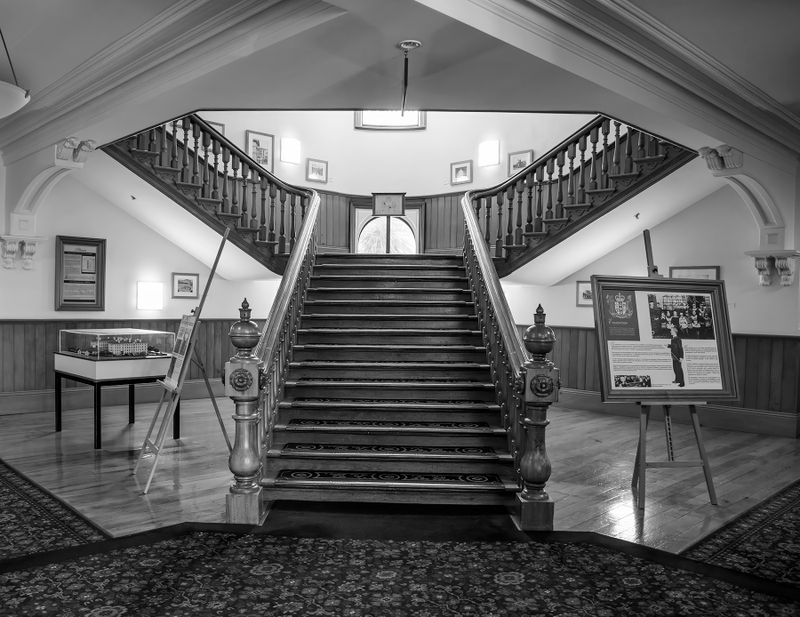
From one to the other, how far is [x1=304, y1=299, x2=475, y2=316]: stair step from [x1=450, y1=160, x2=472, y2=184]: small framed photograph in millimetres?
4708

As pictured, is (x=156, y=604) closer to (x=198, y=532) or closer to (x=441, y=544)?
(x=198, y=532)

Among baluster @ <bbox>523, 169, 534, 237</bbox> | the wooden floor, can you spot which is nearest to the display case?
the wooden floor

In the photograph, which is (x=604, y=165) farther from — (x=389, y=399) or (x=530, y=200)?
(x=389, y=399)

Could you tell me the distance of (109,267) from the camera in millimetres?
8203

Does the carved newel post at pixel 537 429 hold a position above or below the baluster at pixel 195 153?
below

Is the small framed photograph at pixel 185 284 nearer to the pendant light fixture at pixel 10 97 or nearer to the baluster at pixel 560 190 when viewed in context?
the pendant light fixture at pixel 10 97

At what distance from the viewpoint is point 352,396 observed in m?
5.38

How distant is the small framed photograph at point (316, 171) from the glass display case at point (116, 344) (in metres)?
4.86

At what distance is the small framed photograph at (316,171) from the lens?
35.6ft

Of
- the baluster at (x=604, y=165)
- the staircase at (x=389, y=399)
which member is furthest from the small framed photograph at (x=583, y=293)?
the staircase at (x=389, y=399)

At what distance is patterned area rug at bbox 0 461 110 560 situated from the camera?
3.58 m

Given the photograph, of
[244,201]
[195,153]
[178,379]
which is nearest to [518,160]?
[244,201]

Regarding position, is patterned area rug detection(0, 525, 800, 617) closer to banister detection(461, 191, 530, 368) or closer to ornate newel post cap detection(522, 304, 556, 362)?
ornate newel post cap detection(522, 304, 556, 362)

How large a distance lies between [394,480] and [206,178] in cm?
474
